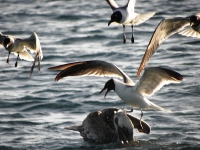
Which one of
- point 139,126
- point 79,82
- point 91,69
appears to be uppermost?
point 91,69

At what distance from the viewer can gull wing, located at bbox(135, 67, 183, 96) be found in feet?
26.8

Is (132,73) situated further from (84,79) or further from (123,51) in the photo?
(123,51)

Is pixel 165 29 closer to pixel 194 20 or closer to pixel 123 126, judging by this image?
pixel 194 20

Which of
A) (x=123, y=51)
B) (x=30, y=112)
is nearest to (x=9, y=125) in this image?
(x=30, y=112)

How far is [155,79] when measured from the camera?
27.9 feet

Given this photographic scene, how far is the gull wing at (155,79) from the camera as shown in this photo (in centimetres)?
816

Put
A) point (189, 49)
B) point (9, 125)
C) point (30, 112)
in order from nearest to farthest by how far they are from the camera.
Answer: point (9, 125) → point (30, 112) → point (189, 49)

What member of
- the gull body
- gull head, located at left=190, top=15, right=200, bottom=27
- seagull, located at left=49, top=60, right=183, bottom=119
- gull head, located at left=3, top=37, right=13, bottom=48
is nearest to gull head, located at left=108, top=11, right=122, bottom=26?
gull head, located at left=190, top=15, right=200, bottom=27

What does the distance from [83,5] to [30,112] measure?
13.8 metres

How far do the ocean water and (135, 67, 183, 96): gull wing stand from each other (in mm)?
1005

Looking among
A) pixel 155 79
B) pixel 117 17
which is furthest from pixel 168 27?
pixel 155 79

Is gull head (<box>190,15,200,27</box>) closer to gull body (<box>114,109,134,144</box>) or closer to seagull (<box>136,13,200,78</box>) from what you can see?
seagull (<box>136,13,200,78</box>)

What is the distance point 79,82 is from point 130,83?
4.89 meters

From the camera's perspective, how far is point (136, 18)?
38.1ft
